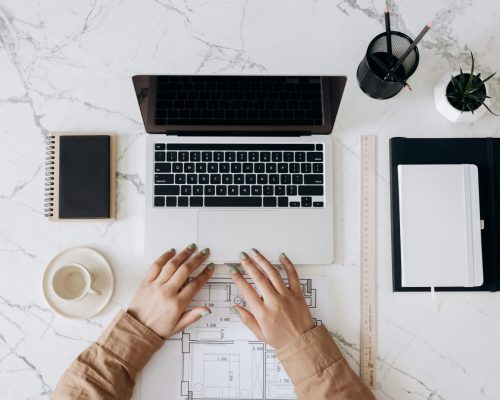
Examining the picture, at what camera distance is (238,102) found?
89 centimetres

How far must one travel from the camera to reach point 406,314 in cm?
96

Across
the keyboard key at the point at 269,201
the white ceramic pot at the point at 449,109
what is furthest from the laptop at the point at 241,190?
the white ceramic pot at the point at 449,109

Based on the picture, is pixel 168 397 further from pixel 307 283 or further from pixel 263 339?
pixel 307 283

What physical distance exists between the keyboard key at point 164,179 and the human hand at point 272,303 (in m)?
0.22

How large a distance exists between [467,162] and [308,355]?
53 centimetres

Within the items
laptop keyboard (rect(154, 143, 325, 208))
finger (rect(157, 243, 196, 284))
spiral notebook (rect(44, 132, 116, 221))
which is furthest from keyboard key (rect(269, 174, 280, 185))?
spiral notebook (rect(44, 132, 116, 221))

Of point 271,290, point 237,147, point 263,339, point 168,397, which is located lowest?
point 168,397

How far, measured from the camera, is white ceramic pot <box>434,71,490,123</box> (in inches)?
36.9

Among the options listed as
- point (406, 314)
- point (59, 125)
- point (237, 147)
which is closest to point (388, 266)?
point (406, 314)

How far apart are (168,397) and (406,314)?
535 mm

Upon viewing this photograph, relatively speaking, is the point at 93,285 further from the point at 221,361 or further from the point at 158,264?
the point at 221,361

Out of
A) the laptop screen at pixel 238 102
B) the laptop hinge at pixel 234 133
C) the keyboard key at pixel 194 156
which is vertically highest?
the laptop screen at pixel 238 102

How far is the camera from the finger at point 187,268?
0.92 meters

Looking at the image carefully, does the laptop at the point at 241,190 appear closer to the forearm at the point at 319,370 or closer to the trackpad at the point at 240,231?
the trackpad at the point at 240,231
